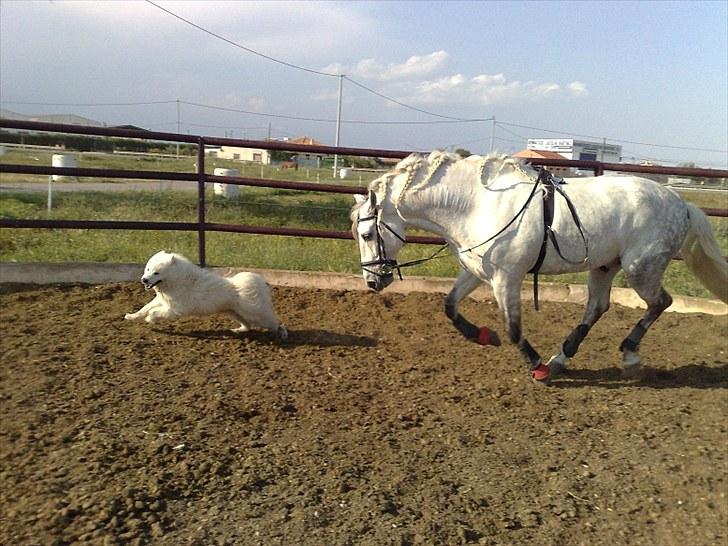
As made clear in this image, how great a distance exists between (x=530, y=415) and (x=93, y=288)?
4.88 meters

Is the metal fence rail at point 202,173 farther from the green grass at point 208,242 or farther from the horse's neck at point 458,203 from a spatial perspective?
the horse's neck at point 458,203

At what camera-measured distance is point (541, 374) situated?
489 cm

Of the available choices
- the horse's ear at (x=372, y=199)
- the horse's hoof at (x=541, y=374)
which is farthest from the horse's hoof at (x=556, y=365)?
the horse's ear at (x=372, y=199)

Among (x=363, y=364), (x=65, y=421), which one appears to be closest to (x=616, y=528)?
(x=363, y=364)

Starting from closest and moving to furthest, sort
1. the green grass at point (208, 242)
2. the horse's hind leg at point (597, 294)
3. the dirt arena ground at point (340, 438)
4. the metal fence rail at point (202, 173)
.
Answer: the dirt arena ground at point (340, 438)
the horse's hind leg at point (597, 294)
the metal fence rail at point (202, 173)
the green grass at point (208, 242)

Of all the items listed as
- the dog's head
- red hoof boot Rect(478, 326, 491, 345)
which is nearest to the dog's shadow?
the dog's head

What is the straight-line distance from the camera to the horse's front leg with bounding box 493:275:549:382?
4.75 metres

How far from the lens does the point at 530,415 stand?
14.0 feet

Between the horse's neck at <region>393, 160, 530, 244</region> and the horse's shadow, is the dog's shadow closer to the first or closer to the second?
the horse's neck at <region>393, 160, 530, 244</region>

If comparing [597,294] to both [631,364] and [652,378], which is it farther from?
[652,378]

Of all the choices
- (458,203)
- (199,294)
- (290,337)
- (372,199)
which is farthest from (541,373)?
(199,294)

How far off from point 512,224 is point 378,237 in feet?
3.33

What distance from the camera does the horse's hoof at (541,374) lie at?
4887 mm

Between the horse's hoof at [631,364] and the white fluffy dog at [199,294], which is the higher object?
the white fluffy dog at [199,294]
